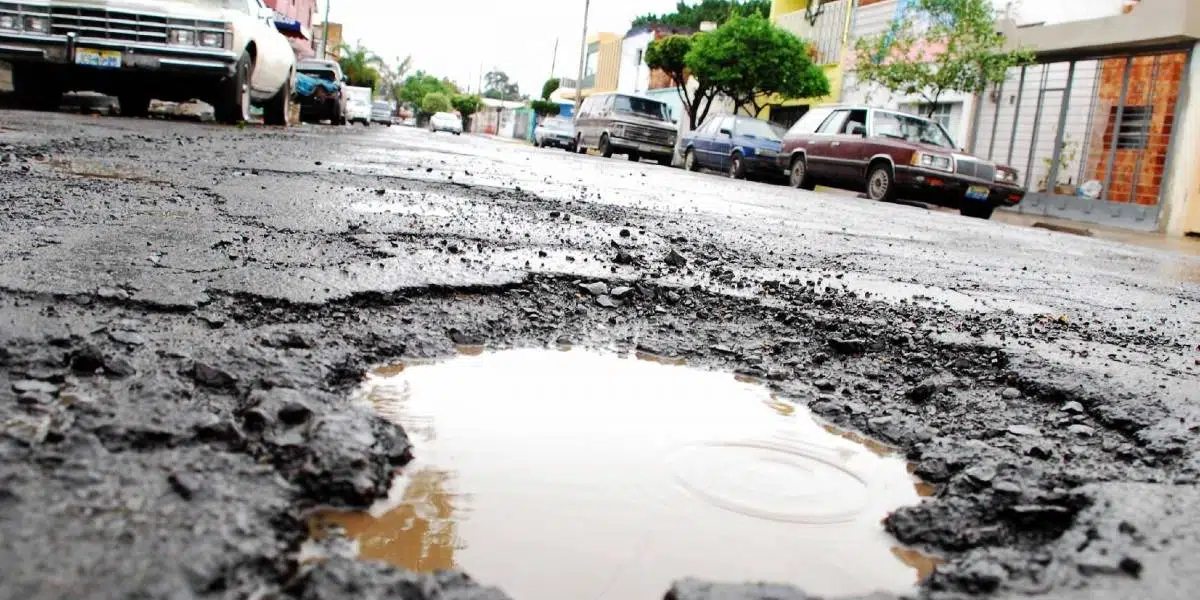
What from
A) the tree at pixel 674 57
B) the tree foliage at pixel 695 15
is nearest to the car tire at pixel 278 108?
the tree at pixel 674 57

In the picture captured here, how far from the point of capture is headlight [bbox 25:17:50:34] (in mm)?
9297

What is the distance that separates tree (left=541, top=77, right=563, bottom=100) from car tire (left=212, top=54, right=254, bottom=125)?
2212 inches

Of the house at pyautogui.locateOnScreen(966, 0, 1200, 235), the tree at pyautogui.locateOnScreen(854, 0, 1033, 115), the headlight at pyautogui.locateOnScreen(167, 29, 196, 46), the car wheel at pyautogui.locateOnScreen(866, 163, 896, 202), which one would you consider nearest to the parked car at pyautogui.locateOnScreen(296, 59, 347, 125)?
the headlight at pyautogui.locateOnScreen(167, 29, 196, 46)

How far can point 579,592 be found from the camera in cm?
121

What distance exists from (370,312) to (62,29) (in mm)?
8779

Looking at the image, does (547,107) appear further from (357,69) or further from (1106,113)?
(1106,113)

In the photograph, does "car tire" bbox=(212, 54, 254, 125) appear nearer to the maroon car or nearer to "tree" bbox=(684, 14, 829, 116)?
the maroon car

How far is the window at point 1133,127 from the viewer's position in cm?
1577

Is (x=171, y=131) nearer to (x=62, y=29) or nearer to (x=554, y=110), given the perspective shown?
(x=62, y=29)

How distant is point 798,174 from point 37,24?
10417 millimetres

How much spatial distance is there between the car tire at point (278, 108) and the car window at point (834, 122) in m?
7.83

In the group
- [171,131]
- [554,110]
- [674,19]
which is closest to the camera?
[171,131]

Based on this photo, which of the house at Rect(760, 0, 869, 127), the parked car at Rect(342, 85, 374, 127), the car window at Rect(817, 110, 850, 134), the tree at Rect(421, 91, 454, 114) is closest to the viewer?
the car window at Rect(817, 110, 850, 134)

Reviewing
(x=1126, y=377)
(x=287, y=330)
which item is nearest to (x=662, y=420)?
(x=287, y=330)
